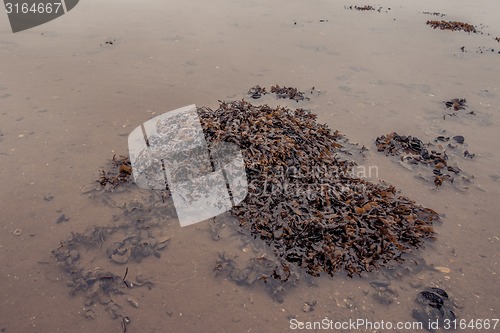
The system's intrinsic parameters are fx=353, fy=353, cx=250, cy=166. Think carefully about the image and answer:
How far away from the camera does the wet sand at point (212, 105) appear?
404 centimetres

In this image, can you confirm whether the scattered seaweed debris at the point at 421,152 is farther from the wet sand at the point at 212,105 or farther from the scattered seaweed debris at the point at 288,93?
the scattered seaweed debris at the point at 288,93

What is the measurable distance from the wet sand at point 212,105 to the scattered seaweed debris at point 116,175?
0.23m

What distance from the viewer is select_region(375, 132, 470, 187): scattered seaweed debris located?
6.30m

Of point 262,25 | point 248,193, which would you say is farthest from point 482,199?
point 262,25

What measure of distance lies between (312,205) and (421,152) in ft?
10.1

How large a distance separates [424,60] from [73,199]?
10651mm

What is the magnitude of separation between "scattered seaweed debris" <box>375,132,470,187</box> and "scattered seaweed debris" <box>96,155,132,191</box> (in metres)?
4.61

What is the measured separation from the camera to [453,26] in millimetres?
14016

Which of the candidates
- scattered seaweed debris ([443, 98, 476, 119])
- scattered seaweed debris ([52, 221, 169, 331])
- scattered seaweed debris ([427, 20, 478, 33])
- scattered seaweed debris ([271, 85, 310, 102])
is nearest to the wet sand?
scattered seaweed debris ([52, 221, 169, 331])

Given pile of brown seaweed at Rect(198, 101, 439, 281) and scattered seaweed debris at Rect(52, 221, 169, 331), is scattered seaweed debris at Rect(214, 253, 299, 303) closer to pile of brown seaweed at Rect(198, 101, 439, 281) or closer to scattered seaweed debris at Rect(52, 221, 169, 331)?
pile of brown seaweed at Rect(198, 101, 439, 281)

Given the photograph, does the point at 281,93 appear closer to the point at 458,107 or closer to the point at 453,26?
the point at 458,107

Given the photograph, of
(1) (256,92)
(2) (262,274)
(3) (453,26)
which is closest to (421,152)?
(1) (256,92)

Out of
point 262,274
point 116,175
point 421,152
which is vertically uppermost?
point 116,175

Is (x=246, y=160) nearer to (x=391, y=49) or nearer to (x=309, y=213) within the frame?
(x=309, y=213)
